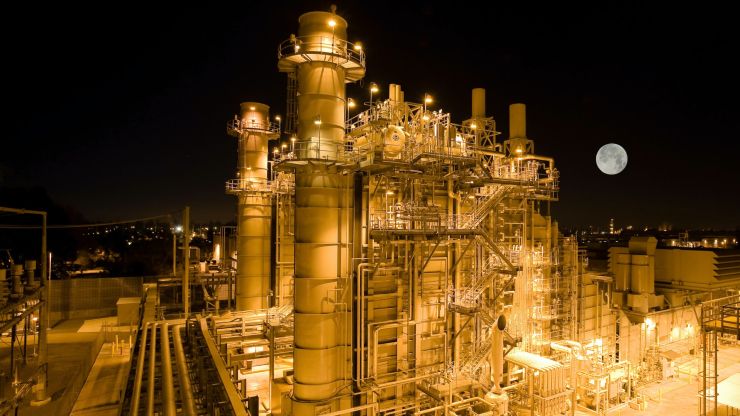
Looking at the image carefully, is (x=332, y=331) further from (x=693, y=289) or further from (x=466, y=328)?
(x=693, y=289)

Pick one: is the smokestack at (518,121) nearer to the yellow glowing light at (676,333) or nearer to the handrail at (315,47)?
the handrail at (315,47)

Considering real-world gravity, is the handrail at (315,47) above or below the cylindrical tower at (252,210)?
above

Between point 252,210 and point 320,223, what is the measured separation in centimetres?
1235

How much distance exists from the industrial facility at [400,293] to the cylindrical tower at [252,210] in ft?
0.31

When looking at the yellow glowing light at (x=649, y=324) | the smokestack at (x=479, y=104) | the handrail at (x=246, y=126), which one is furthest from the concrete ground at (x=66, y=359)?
the yellow glowing light at (x=649, y=324)

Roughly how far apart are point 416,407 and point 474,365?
3.37 meters

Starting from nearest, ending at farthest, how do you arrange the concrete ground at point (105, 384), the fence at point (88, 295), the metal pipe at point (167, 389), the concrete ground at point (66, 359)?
the metal pipe at point (167, 389) → the concrete ground at point (105, 384) → the concrete ground at point (66, 359) → the fence at point (88, 295)

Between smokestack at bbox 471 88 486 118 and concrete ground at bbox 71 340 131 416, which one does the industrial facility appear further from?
concrete ground at bbox 71 340 131 416

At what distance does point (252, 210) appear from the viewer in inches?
1104

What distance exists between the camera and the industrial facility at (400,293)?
55.7 feet

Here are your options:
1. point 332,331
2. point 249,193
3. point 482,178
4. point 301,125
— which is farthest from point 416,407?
point 249,193

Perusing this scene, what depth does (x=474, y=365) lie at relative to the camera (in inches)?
779

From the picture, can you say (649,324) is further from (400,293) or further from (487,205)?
(400,293)

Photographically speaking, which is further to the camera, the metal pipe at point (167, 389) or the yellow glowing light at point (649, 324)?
the yellow glowing light at point (649, 324)
